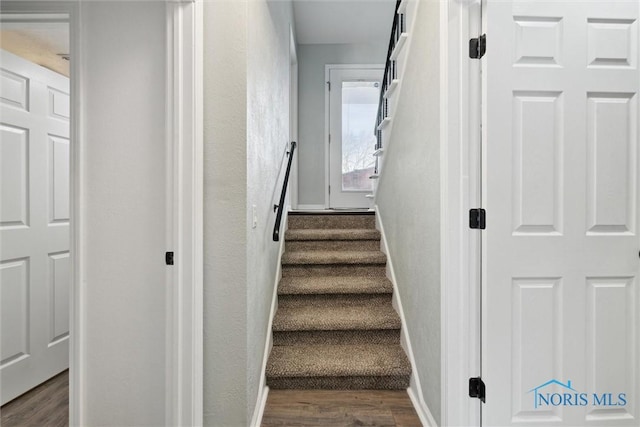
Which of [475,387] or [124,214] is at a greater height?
[124,214]

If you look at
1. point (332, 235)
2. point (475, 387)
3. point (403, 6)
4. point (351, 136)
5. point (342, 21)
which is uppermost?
point (342, 21)

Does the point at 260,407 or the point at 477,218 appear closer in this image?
the point at 477,218

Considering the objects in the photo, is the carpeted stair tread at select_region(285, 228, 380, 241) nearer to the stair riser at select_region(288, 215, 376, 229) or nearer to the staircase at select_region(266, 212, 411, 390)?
the staircase at select_region(266, 212, 411, 390)

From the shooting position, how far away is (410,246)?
2070 millimetres

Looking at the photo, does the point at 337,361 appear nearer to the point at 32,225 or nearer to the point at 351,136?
the point at 32,225

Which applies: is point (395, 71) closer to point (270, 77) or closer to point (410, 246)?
point (270, 77)

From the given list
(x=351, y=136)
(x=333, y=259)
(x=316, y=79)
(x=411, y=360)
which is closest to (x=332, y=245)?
(x=333, y=259)

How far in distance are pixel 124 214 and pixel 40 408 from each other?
1.35m

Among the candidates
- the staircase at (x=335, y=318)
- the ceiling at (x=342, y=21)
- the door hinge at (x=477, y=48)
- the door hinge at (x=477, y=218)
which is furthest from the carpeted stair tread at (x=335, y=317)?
the ceiling at (x=342, y=21)

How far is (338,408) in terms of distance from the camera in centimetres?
180

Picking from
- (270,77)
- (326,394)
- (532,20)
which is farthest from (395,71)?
(326,394)

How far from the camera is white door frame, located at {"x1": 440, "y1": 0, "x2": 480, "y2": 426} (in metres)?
1.47

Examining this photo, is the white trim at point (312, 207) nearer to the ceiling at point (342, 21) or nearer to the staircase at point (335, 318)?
the staircase at point (335, 318)

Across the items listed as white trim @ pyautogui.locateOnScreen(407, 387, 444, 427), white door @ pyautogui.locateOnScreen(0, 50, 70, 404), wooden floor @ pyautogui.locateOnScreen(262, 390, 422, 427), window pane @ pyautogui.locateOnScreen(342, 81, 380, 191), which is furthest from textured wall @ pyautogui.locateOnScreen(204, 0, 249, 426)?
window pane @ pyautogui.locateOnScreen(342, 81, 380, 191)
